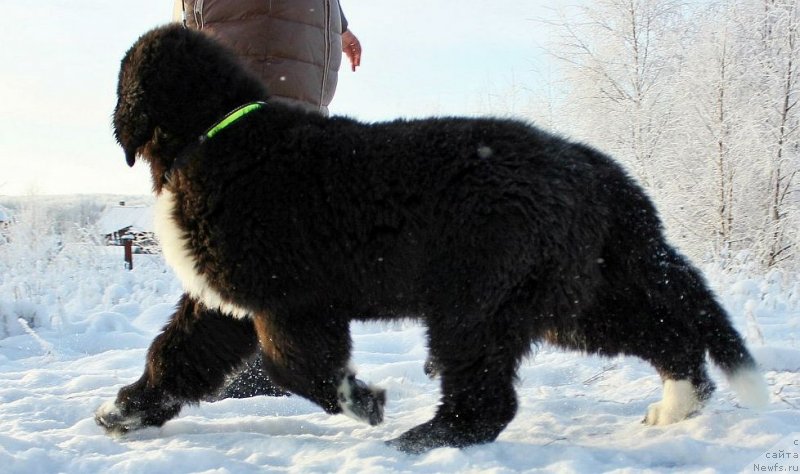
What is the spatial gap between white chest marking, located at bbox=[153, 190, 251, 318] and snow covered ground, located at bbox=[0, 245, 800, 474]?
53 centimetres

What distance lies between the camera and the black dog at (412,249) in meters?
2.59

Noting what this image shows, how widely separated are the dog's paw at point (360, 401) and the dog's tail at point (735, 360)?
1410mm

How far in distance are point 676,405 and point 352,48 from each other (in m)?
3.22

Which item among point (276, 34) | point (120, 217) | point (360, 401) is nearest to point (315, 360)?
point (360, 401)

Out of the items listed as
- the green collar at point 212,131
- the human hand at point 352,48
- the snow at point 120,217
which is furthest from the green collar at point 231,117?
the snow at point 120,217

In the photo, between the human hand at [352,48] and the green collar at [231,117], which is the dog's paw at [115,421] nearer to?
the green collar at [231,117]

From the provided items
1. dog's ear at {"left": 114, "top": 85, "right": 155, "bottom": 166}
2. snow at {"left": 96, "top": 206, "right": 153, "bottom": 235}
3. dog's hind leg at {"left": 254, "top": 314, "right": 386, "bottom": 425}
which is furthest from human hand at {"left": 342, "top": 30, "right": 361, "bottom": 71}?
snow at {"left": 96, "top": 206, "right": 153, "bottom": 235}

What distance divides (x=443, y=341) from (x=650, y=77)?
11.4 meters

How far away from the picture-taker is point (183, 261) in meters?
2.82

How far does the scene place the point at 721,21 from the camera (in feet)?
39.5

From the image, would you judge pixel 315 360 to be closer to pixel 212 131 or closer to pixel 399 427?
pixel 399 427

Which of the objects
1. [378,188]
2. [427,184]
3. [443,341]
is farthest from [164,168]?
[443,341]

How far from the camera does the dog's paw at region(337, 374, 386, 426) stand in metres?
2.91

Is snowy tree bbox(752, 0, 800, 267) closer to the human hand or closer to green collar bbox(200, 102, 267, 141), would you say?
the human hand
